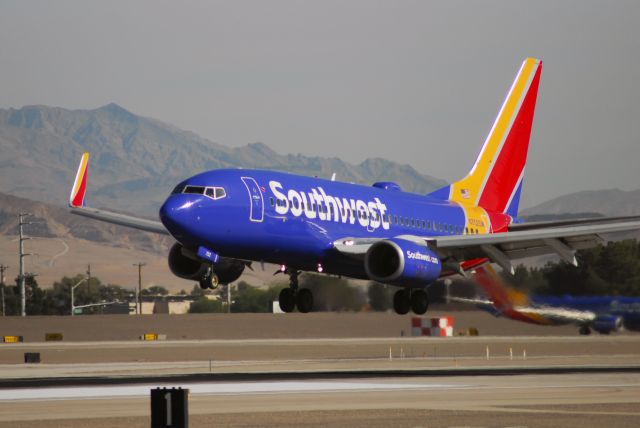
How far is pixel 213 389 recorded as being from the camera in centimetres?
5416

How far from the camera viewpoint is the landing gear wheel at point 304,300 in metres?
59.4

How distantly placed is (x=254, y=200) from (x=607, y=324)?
149ft

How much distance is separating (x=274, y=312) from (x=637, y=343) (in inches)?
2229

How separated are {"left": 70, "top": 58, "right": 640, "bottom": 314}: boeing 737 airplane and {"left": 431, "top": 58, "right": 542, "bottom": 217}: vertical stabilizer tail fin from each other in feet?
0.66

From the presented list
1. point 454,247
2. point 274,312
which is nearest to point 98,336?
point 274,312

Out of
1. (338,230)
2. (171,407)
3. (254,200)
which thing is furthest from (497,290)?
(171,407)

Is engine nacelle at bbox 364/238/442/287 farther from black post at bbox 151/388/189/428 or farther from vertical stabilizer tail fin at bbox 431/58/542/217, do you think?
black post at bbox 151/388/189/428

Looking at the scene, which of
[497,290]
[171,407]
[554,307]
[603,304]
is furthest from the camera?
[603,304]

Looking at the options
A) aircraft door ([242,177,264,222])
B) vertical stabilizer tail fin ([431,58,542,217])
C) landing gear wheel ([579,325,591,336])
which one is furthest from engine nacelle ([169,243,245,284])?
landing gear wheel ([579,325,591,336])

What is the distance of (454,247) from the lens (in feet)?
199

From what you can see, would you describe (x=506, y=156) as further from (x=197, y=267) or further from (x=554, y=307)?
(x=197, y=267)

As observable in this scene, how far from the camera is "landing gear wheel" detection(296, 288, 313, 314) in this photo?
59.4 m

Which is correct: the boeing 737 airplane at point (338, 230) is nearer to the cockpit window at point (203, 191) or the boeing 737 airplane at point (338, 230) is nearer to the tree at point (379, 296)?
the cockpit window at point (203, 191)

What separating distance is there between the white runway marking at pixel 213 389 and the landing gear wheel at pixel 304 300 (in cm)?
350
